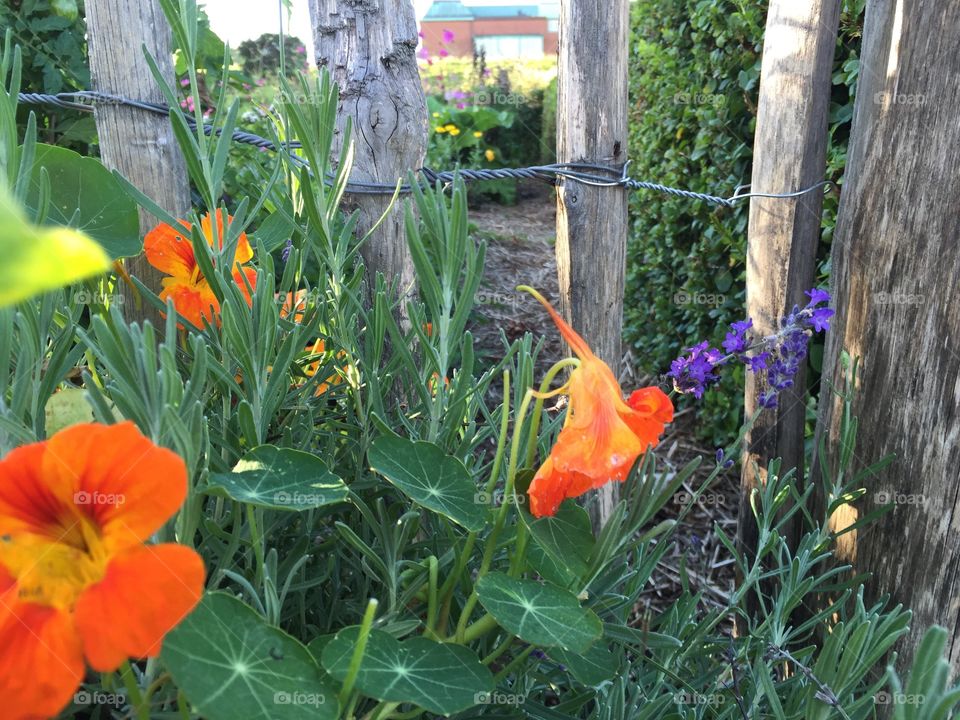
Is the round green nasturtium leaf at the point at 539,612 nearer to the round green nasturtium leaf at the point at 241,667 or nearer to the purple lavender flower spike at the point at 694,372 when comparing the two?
the round green nasturtium leaf at the point at 241,667

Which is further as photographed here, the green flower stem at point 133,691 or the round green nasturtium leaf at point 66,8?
the round green nasturtium leaf at point 66,8

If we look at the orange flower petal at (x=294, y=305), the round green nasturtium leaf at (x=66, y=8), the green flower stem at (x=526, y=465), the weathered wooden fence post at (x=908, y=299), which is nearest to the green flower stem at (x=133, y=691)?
the green flower stem at (x=526, y=465)

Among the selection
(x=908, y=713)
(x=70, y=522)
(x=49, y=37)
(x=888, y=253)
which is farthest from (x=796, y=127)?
(x=49, y=37)

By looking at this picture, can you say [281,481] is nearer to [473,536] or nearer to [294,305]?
[473,536]

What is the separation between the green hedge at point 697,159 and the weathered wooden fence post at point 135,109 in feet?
5.84

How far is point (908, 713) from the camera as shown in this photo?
2.20 feet

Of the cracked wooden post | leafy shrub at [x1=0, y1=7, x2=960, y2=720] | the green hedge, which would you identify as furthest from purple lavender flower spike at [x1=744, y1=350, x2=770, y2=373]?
the cracked wooden post

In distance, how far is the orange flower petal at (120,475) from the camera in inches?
21.6

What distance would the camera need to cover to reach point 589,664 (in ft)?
2.97

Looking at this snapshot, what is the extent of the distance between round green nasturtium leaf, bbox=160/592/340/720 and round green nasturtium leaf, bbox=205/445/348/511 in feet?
0.33

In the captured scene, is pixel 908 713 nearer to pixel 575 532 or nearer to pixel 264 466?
pixel 575 532

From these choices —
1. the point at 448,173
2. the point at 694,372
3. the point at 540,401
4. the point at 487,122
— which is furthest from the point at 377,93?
the point at 487,122

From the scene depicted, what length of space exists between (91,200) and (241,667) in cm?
86

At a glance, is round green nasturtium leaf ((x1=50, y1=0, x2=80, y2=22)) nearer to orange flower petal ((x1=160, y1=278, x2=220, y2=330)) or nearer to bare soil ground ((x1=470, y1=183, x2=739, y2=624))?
bare soil ground ((x1=470, y1=183, x2=739, y2=624))
